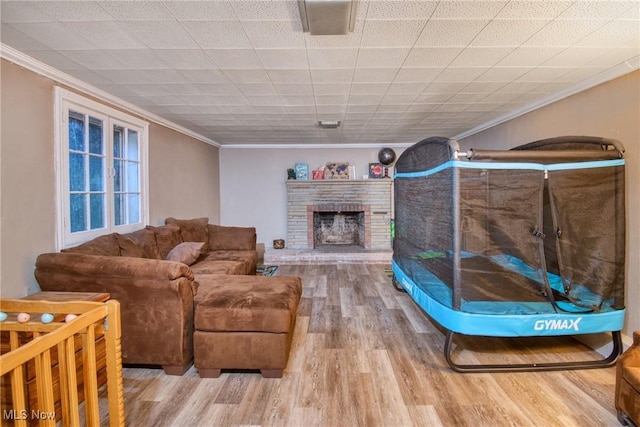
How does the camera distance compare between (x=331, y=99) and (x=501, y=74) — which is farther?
(x=331, y=99)

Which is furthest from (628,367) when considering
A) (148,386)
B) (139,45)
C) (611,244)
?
(139,45)

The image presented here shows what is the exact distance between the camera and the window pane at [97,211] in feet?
10.2

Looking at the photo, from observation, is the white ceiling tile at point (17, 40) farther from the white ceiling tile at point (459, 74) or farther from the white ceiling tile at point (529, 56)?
the white ceiling tile at point (529, 56)

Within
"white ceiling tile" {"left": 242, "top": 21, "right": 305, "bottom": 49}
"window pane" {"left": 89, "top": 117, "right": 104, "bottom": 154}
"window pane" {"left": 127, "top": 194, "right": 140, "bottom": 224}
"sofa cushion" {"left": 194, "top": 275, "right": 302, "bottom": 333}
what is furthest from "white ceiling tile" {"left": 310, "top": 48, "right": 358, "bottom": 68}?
"window pane" {"left": 127, "top": 194, "right": 140, "bottom": 224}

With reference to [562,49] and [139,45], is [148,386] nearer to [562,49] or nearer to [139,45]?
[139,45]

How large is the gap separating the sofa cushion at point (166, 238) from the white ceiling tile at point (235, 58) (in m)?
2.05

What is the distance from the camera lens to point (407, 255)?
11.1 feet

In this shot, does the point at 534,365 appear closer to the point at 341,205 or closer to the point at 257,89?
the point at 257,89

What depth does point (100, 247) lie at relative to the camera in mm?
2777

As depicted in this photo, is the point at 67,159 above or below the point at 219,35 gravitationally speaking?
below

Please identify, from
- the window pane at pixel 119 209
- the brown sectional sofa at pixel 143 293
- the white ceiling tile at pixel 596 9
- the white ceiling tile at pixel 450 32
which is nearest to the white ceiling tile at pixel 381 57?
the white ceiling tile at pixel 450 32

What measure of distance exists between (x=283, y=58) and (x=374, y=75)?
0.80 meters

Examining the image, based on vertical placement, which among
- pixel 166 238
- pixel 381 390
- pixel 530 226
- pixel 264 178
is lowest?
pixel 381 390

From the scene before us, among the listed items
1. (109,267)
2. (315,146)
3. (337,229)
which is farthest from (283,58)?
(337,229)
